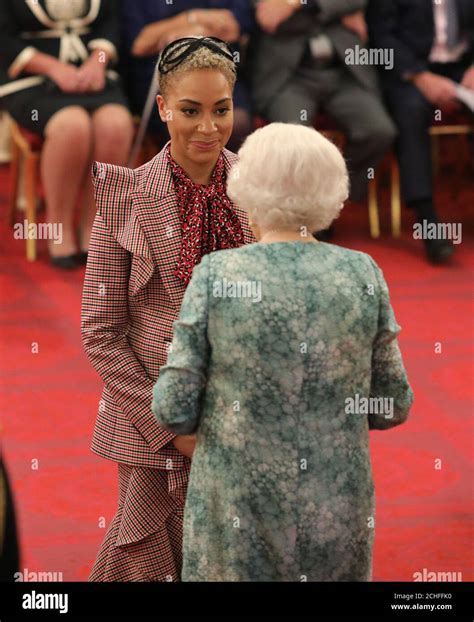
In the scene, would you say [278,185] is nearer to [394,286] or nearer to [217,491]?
[217,491]

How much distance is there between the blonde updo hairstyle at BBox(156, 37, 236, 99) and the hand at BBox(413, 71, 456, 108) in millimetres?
4468

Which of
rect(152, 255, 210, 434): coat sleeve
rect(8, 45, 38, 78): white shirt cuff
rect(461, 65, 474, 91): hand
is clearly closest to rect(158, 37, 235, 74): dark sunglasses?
rect(152, 255, 210, 434): coat sleeve

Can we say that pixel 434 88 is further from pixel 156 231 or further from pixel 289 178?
pixel 289 178

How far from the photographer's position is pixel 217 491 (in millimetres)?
2436

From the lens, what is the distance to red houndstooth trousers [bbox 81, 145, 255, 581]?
9.11 feet

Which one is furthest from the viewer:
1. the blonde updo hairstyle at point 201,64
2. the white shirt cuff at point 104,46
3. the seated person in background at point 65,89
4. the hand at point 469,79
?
the hand at point 469,79

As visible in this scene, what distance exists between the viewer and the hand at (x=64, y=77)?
662cm

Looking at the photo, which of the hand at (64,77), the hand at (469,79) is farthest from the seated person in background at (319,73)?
the hand at (64,77)

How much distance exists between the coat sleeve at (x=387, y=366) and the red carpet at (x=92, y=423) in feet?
4.66

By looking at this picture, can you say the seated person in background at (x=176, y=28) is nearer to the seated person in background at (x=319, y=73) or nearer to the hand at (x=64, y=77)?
the seated person in background at (x=319, y=73)

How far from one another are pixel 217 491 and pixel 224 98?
91 cm
